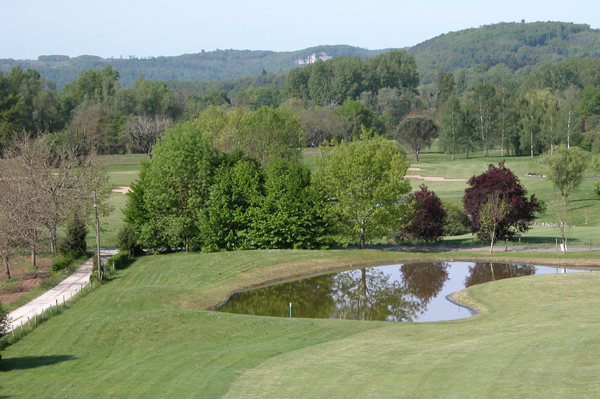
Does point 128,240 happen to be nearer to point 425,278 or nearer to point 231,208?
point 231,208

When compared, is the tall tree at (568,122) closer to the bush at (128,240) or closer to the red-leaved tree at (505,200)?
the red-leaved tree at (505,200)

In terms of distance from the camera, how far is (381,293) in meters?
35.4

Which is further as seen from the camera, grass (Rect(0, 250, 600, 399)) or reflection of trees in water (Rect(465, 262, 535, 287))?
reflection of trees in water (Rect(465, 262, 535, 287))

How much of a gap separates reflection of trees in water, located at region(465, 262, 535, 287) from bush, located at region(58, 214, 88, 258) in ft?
99.0

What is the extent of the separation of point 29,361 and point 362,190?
30629 mm

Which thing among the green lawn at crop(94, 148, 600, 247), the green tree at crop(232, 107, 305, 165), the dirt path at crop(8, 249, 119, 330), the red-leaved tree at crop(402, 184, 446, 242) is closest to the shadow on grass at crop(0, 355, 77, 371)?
the dirt path at crop(8, 249, 119, 330)

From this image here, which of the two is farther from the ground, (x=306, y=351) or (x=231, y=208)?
(x=231, y=208)

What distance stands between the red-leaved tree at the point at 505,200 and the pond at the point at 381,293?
305 inches

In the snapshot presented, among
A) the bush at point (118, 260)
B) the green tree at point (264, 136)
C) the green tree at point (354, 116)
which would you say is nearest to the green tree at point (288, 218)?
the bush at point (118, 260)

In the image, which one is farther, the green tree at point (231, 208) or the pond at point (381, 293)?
the green tree at point (231, 208)

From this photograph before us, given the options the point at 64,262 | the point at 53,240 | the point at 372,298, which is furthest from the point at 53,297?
the point at 372,298

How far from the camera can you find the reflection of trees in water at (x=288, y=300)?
31.6 m

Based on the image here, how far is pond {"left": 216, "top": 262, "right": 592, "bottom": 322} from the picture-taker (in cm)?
3100

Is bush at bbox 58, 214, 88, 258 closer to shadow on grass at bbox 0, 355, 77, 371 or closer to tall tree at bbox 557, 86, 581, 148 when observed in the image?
shadow on grass at bbox 0, 355, 77, 371
